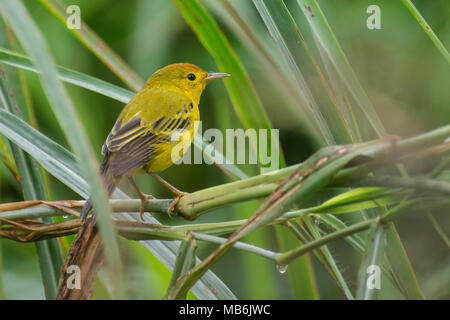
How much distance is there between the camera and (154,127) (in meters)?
1.50

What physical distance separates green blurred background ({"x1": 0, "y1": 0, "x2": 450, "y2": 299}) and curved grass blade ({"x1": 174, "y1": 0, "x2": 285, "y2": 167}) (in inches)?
13.4

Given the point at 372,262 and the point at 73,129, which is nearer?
the point at 73,129

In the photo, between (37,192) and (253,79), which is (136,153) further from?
(253,79)

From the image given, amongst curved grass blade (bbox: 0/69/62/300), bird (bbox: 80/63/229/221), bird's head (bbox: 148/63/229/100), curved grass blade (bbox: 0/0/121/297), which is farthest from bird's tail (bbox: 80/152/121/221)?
curved grass blade (bbox: 0/0/121/297)

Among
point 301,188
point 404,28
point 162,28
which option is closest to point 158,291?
point 301,188

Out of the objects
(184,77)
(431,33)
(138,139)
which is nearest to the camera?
(431,33)

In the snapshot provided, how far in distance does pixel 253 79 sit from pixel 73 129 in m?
1.34

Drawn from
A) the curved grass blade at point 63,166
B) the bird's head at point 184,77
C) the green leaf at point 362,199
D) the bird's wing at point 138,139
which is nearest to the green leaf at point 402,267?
the green leaf at point 362,199

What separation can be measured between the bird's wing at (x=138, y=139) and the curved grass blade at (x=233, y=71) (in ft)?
0.94

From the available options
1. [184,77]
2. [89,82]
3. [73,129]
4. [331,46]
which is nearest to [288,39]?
[331,46]

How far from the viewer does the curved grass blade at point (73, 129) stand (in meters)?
0.55

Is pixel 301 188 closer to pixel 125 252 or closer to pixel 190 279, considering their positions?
pixel 190 279

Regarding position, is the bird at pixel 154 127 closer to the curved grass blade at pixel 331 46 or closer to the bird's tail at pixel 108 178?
the bird's tail at pixel 108 178

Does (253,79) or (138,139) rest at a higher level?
(253,79)
